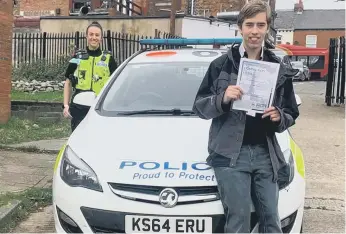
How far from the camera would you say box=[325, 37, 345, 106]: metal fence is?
12.8 m

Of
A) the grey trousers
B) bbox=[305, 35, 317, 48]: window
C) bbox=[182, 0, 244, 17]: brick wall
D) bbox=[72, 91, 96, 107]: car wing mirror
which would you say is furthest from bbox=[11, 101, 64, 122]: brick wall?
bbox=[305, 35, 317, 48]: window

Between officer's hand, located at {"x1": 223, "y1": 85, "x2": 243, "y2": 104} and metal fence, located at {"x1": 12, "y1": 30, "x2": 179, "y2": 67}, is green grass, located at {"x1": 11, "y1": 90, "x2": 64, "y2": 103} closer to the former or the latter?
metal fence, located at {"x1": 12, "y1": 30, "x2": 179, "y2": 67}

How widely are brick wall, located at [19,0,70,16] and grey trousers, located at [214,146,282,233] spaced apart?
2131 centimetres

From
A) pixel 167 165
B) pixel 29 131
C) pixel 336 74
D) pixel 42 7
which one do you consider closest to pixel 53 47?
pixel 29 131

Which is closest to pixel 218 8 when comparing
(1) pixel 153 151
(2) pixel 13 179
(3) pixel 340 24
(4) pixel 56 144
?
(4) pixel 56 144

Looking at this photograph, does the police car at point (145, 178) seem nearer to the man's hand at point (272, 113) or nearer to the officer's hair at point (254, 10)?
the man's hand at point (272, 113)

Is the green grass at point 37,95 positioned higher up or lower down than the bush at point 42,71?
lower down

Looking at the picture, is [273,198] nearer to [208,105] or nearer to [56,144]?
[208,105]

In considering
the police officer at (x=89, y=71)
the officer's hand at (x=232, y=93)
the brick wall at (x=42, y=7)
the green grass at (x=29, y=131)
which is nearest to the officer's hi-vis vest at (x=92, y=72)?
the police officer at (x=89, y=71)

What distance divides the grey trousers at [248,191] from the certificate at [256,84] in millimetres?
290

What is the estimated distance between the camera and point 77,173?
3.15m

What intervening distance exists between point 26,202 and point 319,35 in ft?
184

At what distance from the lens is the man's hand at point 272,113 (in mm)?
2695

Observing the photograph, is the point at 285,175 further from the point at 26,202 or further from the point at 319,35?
the point at 319,35
